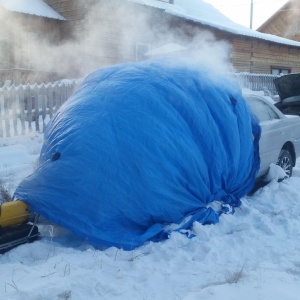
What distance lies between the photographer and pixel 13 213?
3578mm

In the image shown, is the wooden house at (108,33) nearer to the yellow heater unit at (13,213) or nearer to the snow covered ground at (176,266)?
the snow covered ground at (176,266)

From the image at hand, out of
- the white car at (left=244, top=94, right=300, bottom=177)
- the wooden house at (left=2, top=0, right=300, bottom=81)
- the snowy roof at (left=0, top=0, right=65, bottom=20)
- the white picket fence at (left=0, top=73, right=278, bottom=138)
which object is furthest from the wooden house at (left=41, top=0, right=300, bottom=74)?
the white car at (left=244, top=94, right=300, bottom=177)

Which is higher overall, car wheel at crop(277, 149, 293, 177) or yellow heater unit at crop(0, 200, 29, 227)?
yellow heater unit at crop(0, 200, 29, 227)

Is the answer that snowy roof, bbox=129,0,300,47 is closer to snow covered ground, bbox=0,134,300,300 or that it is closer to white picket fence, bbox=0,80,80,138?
white picket fence, bbox=0,80,80,138

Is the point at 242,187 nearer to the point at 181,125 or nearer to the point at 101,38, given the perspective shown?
the point at 181,125

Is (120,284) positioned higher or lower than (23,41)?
lower

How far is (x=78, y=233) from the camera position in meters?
3.52

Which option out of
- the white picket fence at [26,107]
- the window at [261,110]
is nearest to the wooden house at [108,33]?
the white picket fence at [26,107]

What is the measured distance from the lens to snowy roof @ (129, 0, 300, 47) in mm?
17750

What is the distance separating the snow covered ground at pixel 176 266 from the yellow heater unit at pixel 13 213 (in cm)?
26

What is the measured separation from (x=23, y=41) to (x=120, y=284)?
14263 millimetres

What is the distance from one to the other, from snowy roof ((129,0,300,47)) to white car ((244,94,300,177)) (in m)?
11.1

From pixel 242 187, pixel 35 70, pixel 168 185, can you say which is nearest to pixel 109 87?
pixel 168 185

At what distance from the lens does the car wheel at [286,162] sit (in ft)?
20.3
